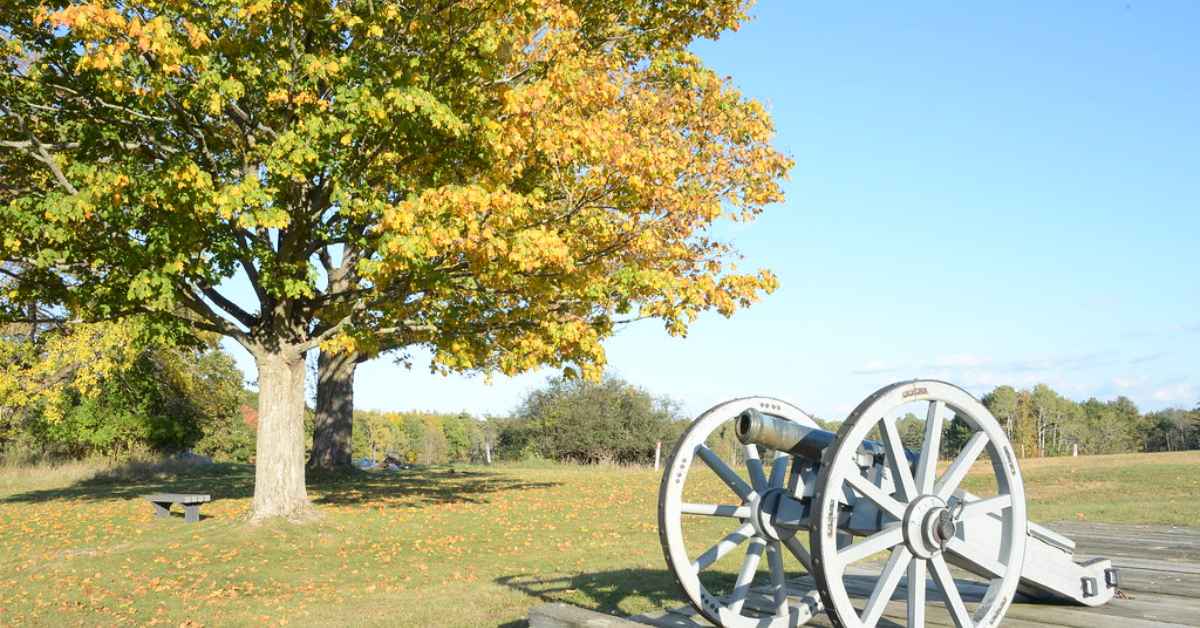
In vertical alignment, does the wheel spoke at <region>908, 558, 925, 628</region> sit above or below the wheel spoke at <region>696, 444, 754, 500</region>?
below

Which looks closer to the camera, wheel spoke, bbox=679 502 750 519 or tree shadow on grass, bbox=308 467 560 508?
wheel spoke, bbox=679 502 750 519

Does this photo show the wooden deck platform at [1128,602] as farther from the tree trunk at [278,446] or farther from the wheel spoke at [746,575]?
the tree trunk at [278,446]

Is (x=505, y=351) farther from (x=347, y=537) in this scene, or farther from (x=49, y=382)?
(x=49, y=382)

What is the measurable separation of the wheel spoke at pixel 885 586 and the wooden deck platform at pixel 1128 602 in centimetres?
83

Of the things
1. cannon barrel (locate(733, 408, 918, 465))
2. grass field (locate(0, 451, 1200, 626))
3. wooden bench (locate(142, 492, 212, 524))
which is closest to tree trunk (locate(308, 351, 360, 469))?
grass field (locate(0, 451, 1200, 626))

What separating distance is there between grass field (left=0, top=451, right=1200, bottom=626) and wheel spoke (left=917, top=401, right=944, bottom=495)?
2657 millimetres

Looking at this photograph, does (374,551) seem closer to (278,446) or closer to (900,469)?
(278,446)

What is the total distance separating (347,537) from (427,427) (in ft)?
398

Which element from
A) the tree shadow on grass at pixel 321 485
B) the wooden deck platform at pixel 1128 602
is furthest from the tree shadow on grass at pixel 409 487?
the wooden deck platform at pixel 1128 602

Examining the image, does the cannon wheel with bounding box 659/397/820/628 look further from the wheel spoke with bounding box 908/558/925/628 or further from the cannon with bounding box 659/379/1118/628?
the wheel spoke with bounding box 908/558/925/628

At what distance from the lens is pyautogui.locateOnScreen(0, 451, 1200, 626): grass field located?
8.88 metres

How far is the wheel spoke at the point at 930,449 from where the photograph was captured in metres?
5.04

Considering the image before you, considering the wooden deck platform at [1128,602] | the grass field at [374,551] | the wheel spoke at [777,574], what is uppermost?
the wheel spoke at [777,574]

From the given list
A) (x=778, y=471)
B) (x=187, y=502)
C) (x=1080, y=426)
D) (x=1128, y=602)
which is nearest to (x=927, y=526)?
(x=778, y=471)
